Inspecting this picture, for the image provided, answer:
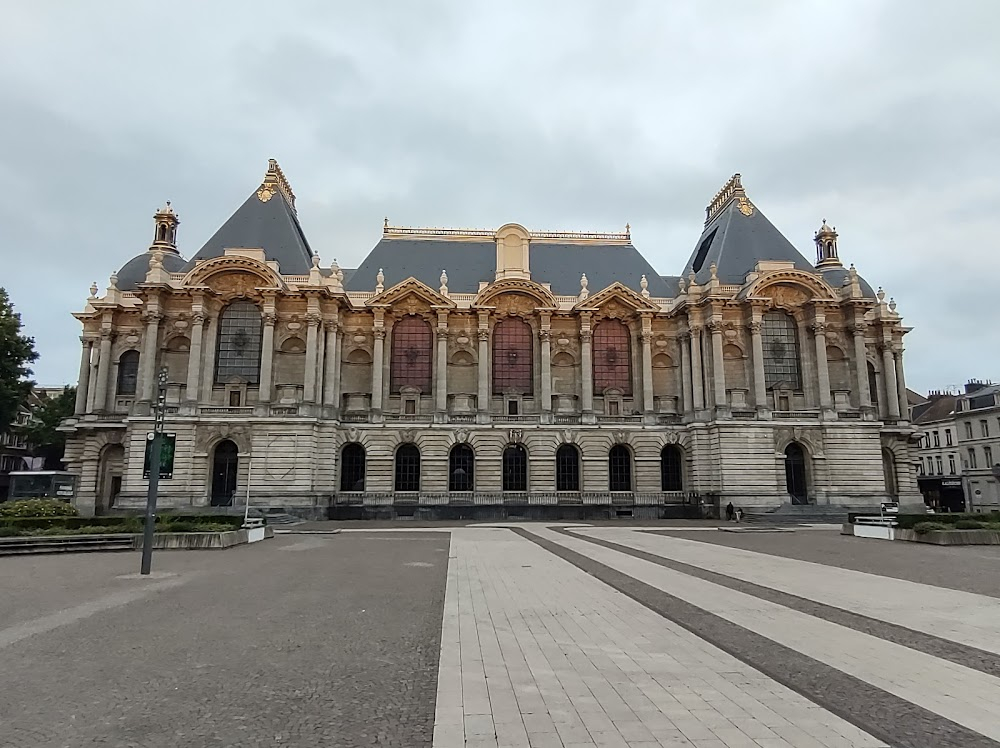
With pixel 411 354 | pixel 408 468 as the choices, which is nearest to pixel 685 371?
pixel 411 354

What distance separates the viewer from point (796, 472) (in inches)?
1937

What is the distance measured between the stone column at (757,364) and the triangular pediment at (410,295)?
22.9 m

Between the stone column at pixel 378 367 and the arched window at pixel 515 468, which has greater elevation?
the stone column at pixel 378 367

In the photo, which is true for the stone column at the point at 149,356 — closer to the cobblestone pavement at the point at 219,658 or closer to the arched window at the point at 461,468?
Answer: the arched window at the point at 461,468

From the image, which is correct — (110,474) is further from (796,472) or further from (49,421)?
(796,472)

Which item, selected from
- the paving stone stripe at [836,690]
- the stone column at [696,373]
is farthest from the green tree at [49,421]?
the paving stone stripe at [836,690]

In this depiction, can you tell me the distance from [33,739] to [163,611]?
255 inches

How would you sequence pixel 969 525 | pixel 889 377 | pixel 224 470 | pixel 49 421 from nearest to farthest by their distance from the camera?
pixel 969 525, pixel 224 470, pixel 889 377, pixel 49 421

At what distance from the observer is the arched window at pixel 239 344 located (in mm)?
48844

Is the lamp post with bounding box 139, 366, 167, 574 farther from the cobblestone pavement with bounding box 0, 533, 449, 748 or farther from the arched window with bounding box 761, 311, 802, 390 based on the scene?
the arched window with bounding box 761, 311, 802, 390

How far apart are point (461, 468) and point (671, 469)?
16220 mm

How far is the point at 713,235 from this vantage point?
5947 centimetres

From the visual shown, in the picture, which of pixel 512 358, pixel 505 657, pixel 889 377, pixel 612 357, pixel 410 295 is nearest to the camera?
pixel 505 657

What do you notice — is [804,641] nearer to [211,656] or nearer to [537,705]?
[537,705]
